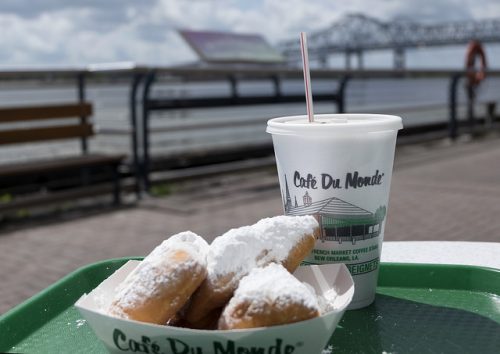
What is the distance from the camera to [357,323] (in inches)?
49.3

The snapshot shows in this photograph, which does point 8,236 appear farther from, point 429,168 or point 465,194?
point 429,168

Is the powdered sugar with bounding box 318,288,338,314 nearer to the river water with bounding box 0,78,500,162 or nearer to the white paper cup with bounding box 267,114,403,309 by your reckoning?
the white paper cup with bounding box 267,114,403,309

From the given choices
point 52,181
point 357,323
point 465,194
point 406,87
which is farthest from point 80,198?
point 406,87

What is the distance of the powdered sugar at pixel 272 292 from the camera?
2.96ft

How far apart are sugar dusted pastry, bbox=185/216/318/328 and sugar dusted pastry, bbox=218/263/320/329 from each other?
5 centimetres

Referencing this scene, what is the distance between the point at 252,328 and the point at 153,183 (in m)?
6.46

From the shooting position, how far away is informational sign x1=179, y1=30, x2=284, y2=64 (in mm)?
9094

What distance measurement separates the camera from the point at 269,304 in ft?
2.94

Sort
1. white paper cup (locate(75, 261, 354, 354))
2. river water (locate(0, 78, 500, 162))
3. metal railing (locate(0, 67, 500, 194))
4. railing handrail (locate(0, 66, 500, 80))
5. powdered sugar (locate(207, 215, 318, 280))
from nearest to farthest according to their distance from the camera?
white paper cup (locate(75, 261, 354, 354)) < powdered sugar (locate(207, 215, 318, 280)) < railing handrail (locate(0, 66, 500, 80)) < metal railing (locate(0, 67, 500, 194)) < river water (locate(0, 78, 500, 162))

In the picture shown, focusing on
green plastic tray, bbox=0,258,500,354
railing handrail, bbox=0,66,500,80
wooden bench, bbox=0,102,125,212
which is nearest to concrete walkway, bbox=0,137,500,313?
wooden bench, bbox=0,102,125,212

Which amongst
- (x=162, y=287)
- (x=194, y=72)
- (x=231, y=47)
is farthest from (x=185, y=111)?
(x=162, y=287)

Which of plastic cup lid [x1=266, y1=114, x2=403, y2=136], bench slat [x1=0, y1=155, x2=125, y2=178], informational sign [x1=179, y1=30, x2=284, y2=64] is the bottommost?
bench slat [x1=0, y1=155, x2=125, y2=178]

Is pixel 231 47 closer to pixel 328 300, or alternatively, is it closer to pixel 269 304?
pixel 328 300

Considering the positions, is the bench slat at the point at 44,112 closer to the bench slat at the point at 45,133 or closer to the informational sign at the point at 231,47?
the bench slat at the point at 45,133
